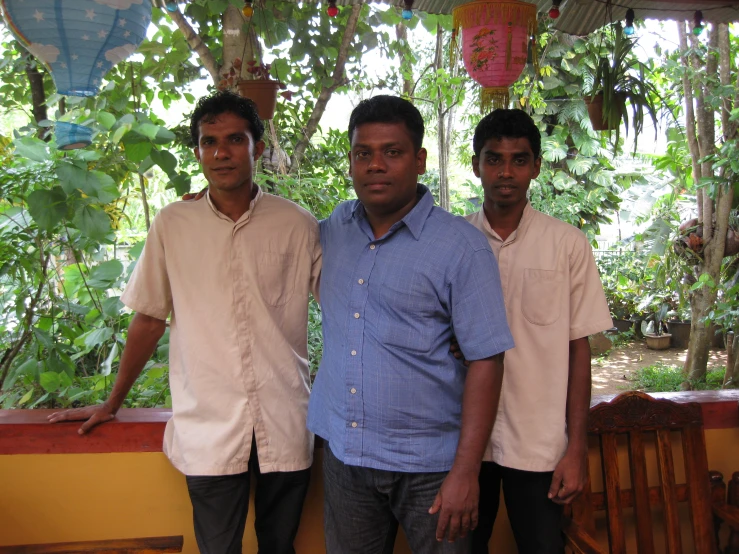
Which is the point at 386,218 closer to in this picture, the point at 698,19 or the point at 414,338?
the point at 414,338

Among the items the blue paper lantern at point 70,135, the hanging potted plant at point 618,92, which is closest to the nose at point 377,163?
the blue paper lantern at point 70,135

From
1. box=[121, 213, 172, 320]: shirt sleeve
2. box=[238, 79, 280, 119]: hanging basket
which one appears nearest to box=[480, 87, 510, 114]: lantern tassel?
box=[238, 79, 280, 119]: hanging basket

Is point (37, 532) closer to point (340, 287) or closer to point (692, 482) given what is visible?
point (340, 287)

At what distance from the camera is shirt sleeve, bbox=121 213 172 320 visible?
1.66 metres

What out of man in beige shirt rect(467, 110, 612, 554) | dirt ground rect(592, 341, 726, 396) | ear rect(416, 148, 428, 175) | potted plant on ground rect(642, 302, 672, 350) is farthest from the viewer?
potted plant on ground rect(642, 302, 672, 350)

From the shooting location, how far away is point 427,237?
144 cm

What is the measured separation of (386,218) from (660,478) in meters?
1.11

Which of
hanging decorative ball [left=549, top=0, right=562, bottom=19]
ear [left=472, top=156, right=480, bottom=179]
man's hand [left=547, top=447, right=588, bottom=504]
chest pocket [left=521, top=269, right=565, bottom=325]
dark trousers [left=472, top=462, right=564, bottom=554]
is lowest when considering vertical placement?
dark trousers [left=472, top=462, right=564, bottom=554]

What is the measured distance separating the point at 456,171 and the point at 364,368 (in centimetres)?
1229

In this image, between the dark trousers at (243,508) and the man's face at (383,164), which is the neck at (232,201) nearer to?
the man's face at (383,164)

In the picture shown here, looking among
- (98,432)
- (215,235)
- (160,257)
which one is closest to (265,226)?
(215,235)

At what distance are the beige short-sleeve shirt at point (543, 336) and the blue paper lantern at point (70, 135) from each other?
4.46 ft

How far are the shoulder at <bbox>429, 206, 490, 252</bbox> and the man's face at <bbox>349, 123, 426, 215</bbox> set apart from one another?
89 millimetres

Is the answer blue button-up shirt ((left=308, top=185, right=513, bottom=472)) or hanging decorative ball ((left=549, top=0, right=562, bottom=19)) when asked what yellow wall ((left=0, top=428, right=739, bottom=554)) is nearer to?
blue button-up shirt ((left=308, top=185, right=513, bottom=472))
